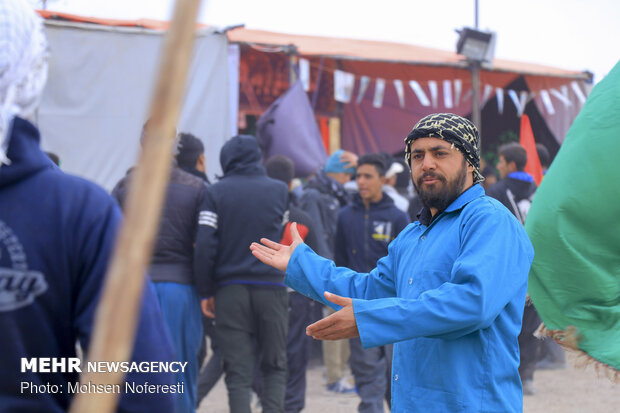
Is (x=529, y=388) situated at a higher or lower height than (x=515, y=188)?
lower

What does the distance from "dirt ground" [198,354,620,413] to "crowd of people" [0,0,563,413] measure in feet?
2.03

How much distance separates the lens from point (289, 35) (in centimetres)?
1073

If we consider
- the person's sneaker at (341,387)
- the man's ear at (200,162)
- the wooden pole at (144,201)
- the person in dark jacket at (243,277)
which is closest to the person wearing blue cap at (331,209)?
the person's sneaker at (341,387)

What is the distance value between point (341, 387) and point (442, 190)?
4.62 m

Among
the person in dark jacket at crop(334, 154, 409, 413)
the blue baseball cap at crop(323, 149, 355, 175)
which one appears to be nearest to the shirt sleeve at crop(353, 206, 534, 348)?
the person in dark jacket at crop(334, 154, 409, 413)

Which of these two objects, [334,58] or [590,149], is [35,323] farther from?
[334,58]

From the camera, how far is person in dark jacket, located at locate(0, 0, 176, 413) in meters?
1.31

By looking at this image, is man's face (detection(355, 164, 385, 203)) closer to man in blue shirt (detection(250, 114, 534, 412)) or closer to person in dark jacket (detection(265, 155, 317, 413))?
person in dark jacket (detection(265, 155, 317, 413))

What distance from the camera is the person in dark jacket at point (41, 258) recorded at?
4.29 feet

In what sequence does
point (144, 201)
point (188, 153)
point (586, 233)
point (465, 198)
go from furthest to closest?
point (188, 153) → point (586, 233) → point (465, 198) → point (144, 201)

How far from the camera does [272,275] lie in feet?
15.4

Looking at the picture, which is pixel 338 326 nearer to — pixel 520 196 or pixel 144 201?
pixel 144 201

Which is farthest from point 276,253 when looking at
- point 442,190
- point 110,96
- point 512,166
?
point 110,96

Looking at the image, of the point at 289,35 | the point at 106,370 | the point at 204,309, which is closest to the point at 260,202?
the point at 204,309
